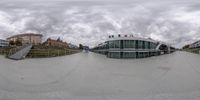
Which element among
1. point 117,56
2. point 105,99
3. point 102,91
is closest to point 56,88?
point 102,91

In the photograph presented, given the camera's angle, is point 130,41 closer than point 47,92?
No

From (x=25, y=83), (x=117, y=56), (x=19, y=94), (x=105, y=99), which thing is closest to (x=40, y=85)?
(x=25, y=83)

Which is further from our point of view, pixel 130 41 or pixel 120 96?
pixel 130 41

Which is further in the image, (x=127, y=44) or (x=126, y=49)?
(x=127, y=44)

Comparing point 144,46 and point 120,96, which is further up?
point 144,46

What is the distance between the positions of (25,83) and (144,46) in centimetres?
1650

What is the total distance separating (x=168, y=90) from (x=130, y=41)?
13577 millimetres

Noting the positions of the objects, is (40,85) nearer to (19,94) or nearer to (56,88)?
(56,88)

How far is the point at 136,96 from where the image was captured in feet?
15.5

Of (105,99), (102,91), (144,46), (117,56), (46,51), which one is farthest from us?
(46,51)

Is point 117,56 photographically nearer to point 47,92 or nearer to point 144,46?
point 144,46

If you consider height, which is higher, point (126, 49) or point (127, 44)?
point (127, 44)

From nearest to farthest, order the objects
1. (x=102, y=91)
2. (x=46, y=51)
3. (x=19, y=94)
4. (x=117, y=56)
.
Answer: (x=19, y=94), (x=102, y=91), (x=117, y=56), (x=46, y=51)

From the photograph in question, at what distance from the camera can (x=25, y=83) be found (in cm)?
598
